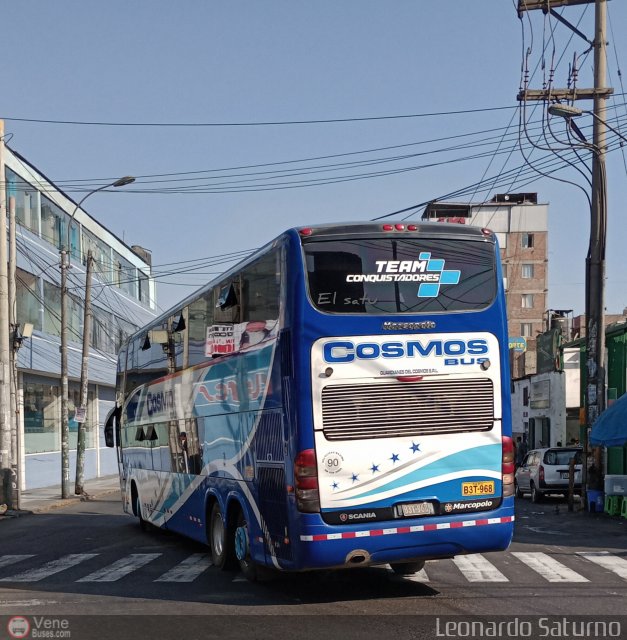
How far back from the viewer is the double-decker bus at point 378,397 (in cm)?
993

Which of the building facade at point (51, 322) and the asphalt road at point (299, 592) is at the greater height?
the building facade at point (51, 322)

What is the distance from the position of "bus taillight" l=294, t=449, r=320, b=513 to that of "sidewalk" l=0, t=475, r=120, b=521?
699 inches

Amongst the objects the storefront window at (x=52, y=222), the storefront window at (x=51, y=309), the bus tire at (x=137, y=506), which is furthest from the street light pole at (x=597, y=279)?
the storefront window at (x=52, y=222)

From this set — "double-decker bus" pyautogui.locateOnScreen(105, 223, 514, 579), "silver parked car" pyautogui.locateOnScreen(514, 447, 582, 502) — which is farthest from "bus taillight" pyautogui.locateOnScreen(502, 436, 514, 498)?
"silver parked car" pyautogui.locateOnScreen(514, 447, 582, 502)

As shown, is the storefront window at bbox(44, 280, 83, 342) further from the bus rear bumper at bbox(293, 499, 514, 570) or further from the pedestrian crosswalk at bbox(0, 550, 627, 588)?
the bus rear bumper at bbox(293, 499, 514, 570)

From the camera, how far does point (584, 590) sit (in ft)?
35.6

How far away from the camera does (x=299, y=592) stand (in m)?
11.2

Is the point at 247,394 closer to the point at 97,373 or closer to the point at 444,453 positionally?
the point at 444,453

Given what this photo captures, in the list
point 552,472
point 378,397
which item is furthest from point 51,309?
point 378,397

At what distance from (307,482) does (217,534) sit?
406 cm

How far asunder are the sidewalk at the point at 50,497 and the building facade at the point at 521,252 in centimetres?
4933

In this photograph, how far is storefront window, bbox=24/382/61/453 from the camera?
125 ft

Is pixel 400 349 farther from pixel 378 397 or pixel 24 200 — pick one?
pixel 24 200

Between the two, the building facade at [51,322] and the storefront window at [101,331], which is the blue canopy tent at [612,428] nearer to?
the building facade at [51,322]
